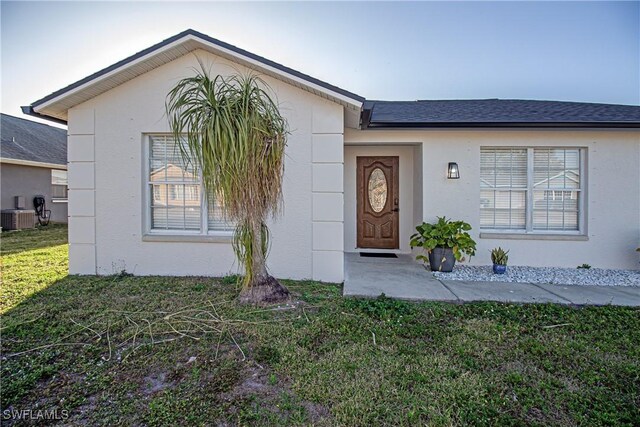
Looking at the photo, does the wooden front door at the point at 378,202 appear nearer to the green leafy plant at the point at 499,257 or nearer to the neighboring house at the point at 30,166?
the green leafy plant at the point at 499,257

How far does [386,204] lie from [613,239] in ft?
15.3

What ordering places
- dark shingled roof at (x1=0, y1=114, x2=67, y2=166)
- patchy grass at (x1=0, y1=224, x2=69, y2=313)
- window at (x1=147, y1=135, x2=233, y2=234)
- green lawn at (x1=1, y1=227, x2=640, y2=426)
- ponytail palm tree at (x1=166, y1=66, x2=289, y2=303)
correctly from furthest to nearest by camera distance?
dark shingled roof at (x1=0, y1=114, x2=67, y2=166) → window at (x1=147, y1=135, x2=233, y2=234) → patchy grass at (x1=0, y1=224, x2=69, y2=313) → ponytail palm tree at (x1=166, y1=66, x2=289, y2=303) → green lawn at (x1=1, y1=227, x2=640, y2=426)

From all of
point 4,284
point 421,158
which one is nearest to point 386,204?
point 421,158

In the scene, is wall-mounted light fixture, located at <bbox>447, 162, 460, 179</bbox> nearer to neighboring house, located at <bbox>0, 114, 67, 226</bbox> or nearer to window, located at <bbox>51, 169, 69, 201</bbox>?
neighboring house, located at <bbox>0, 114, 67, 226</bbox>

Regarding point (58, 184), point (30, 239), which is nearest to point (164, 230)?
point (30, 239)

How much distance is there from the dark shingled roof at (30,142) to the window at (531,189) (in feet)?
54.5

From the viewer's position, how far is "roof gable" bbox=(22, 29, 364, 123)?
15.6 ft

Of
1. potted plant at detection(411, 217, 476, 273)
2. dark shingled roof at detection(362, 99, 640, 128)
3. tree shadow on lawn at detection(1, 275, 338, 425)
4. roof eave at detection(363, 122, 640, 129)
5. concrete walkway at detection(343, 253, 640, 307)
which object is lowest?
tree shadow on lawn at detection(1, 275, 338, 425)

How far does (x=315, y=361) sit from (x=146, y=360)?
5.08 feet

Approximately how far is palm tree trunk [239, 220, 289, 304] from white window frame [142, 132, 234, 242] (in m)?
1.41

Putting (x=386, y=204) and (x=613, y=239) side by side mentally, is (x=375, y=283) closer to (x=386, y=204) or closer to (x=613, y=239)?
(x=386, y=204)

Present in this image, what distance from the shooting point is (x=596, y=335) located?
10.3 feet

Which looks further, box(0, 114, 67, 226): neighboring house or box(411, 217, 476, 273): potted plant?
box(0, 114, 67, 226): neighboring house

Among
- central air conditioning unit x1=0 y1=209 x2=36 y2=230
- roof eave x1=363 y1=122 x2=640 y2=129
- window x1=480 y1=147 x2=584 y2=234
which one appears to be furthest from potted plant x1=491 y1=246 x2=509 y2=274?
central air conditioning unit x1=0 y1=209 x2=36 y2=230
